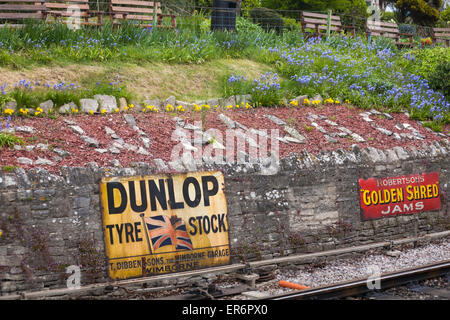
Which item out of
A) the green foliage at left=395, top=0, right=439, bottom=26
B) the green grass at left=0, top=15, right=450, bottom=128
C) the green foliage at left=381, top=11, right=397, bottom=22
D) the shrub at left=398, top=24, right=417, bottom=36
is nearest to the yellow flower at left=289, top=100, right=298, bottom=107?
the green grass at left=0, top=15, right=450, bottom=128

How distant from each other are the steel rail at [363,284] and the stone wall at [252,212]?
1.91 meters

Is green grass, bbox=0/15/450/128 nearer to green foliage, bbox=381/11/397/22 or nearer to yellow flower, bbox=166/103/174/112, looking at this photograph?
yellow flower, bbox=166/103/174/112

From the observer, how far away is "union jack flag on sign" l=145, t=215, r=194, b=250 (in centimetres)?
929

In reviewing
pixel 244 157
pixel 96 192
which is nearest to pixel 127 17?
pixel 244 157

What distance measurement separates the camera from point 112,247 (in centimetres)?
891

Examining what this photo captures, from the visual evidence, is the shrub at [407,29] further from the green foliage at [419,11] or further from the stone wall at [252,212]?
the stone wall at [252,212]

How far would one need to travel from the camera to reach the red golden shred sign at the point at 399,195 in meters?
11.5

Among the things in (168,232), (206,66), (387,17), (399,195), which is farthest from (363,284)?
(387,17)

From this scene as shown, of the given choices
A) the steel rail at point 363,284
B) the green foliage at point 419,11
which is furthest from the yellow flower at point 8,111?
the green foliage at point 419,11

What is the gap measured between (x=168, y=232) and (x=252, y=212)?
Result: 57.2 inches

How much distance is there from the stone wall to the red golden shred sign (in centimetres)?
13

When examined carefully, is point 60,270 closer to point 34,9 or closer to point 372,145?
point 372,145

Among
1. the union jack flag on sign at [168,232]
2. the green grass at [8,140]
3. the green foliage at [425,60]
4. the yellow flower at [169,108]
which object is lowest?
the union jack flag on sign at [168,232]

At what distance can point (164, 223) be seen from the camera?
30.8ft
